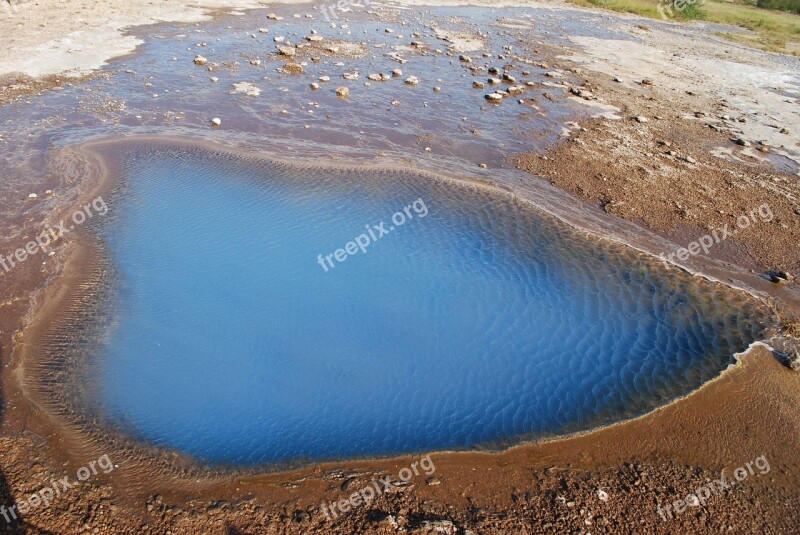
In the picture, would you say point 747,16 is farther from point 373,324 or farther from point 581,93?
point 373,324

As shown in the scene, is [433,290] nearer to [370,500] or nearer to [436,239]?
[436,239]

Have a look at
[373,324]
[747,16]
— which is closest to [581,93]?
[373,324]

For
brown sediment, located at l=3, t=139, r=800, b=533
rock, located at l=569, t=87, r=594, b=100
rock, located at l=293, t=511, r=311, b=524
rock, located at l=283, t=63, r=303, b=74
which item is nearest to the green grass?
rock, located at l=569, t=87, r=594, b=100

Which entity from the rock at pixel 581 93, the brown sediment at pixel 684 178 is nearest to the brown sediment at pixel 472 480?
the brown sediment at pixel 684 178

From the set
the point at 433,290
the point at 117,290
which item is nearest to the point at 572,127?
the point at 433,290

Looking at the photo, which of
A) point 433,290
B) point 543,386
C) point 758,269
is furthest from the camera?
point 758,269

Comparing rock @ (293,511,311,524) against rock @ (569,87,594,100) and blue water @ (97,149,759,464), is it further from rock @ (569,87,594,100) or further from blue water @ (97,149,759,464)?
rock @ (569,87,594,100)

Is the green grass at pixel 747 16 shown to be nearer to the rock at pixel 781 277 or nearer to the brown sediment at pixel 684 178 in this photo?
the brown sediment at pixel 684 178
